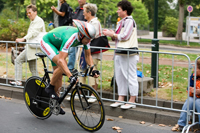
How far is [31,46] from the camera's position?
288 inches

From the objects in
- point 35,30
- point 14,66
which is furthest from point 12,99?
point 35,30

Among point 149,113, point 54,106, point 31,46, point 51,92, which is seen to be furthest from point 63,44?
point 31,46

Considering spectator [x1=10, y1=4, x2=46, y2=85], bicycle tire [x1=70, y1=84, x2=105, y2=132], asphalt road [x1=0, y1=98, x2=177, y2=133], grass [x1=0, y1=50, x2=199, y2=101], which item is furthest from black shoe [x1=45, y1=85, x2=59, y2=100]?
spectator [x1=10, y1=4, x2=46, y2=85]

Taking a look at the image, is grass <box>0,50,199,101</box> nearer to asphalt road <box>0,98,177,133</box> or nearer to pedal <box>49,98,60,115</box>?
asphalt road <box>0,98,177,133</box>

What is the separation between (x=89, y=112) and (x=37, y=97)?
3.91 ft

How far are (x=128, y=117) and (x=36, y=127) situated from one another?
1.70 meters

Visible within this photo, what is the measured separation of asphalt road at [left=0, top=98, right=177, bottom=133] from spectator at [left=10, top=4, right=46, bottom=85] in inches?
59.9

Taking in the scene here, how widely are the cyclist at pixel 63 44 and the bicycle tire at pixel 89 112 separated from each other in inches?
11.6

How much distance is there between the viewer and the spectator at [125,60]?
592 cm

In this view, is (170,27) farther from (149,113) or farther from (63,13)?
(149,113)

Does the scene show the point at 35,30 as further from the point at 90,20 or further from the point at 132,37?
the point at 132,37

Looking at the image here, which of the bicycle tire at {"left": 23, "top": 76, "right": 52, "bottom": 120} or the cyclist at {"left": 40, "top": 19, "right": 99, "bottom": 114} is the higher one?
the cyclist at {"left": 40, "top": 19, "right": 99, "bottom": 114}

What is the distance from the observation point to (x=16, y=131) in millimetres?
5129

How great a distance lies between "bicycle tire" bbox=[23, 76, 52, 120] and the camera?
567 cm
